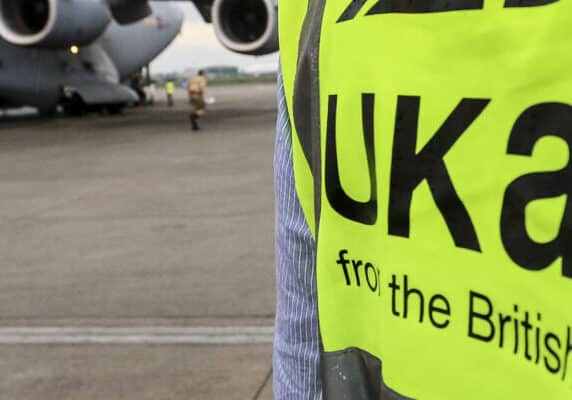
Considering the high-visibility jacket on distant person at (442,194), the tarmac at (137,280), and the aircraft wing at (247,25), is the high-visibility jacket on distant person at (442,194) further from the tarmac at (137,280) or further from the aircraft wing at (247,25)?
the aircraft wing at (247,25)

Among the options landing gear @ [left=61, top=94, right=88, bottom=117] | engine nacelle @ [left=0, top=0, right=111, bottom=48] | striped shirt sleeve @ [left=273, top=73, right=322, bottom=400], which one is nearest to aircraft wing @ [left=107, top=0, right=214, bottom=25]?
engine nacelle @ [left=0, top=0, right=111, bottom=48]

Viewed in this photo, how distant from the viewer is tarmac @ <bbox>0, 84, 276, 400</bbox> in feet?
11.7

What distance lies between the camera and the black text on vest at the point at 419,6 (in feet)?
2.11

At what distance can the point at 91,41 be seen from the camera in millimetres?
14422

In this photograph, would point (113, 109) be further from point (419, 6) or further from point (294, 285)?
point (419, 6)

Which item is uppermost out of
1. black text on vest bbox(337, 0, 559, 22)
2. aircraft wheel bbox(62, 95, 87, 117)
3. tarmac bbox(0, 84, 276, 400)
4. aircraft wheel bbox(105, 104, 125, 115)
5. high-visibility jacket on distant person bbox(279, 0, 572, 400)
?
black text on vest bbox(337, 0, 559, 22)

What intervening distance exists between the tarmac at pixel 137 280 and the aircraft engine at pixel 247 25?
143 inches

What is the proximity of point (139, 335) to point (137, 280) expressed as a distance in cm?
91

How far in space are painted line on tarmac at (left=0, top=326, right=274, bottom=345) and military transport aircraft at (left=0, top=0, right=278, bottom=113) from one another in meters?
9.46

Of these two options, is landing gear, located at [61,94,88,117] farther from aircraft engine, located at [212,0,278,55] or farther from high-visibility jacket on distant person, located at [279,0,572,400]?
high-visibility jacket on distant person, located at [279,0,572,400]

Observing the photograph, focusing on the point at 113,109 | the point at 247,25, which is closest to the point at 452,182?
the point at 247,25

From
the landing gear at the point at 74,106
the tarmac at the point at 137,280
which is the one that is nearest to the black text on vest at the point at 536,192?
the tarmac at the point at 137,280

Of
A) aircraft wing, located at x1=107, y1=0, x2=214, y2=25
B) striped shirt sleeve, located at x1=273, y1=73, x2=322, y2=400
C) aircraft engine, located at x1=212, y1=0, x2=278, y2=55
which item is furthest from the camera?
aircraft wing, located at x1=107, y1=0, x2=214, y2=25

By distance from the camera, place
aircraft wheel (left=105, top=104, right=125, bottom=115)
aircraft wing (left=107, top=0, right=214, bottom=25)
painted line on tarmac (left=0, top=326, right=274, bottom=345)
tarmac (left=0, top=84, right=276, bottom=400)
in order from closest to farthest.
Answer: tarmac (left=0, top=84, right=276, bottom=400)
painted line on tarmac (left=0, top=326, right=274, bottom=345)
aircraft wing (left=107, top=0, right=214, bottom=25)
aircraft wheel (left=105, top=104, right=125, bottom=115)
